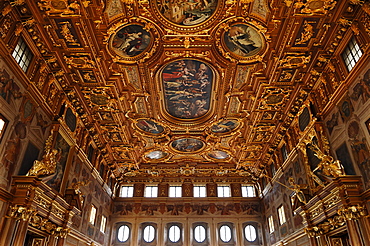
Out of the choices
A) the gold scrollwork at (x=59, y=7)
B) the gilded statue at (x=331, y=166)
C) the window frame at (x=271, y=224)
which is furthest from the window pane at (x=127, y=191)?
the gold scrollwork at (x=59, y=7)

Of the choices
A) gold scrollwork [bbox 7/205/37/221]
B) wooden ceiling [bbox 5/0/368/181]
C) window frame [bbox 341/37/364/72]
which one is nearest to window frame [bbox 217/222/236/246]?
wooden ceiling [bbox 5/0/368/181]

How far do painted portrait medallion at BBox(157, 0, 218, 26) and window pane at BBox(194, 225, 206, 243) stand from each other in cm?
1884

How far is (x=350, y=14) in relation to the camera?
9953 mm

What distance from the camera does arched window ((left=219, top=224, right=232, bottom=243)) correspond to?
24.1 m

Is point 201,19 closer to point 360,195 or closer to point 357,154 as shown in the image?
point 357,154

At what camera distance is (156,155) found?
23859 millimetres

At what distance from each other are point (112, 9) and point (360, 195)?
37.8 feet

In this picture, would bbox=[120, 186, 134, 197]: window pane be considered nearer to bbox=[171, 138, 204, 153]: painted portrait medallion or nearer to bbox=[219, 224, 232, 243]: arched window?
bbox=[171, 138, 204, 153]: painted portrait medallion

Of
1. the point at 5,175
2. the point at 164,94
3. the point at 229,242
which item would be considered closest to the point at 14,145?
the point at 5,175

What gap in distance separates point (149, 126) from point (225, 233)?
12337mm

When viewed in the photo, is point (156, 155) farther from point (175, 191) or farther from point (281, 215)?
point (281, 215)

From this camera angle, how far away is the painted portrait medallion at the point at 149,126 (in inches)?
737

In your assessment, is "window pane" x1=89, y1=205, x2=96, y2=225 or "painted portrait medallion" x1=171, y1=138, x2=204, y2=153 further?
"painted portrait medallion" x1=171, y1=138, x2=204, y2=153

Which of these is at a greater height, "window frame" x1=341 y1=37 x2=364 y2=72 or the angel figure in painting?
the angel figure in painting
